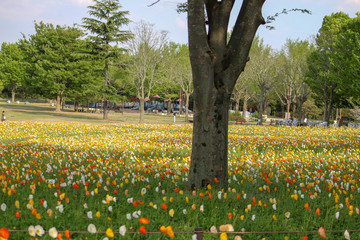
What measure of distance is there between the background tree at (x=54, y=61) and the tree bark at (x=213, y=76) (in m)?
35.7

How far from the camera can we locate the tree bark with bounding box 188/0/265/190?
470 cm

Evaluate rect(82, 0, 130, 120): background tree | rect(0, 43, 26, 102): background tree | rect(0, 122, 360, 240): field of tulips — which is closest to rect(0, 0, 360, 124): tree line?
rect(82, 0, 130, 120): background tree

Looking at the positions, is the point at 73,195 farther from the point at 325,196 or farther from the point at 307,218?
the point at 325,196

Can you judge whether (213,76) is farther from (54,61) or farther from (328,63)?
(54,61)

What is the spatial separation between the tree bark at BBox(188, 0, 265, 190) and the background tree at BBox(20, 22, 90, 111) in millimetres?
35695

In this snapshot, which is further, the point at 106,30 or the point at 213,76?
the point at 106,30

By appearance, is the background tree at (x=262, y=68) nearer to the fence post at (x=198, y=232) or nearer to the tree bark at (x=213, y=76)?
the tree bark at (x=213, y=76)

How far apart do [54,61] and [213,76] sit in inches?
1592

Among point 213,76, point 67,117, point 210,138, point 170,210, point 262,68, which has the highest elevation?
point 262,68

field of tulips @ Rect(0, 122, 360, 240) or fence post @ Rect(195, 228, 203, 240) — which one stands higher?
fence post @ Rect(195, 228, 203, 240)

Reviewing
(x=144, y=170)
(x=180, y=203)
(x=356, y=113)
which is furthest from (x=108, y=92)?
(x=356, y=113)

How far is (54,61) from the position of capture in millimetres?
40531

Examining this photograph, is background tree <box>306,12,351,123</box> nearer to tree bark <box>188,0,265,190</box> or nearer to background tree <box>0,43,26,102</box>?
tree bark <box>188,0,265,190</box>

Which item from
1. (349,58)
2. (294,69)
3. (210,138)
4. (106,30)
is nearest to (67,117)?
(106,30)
